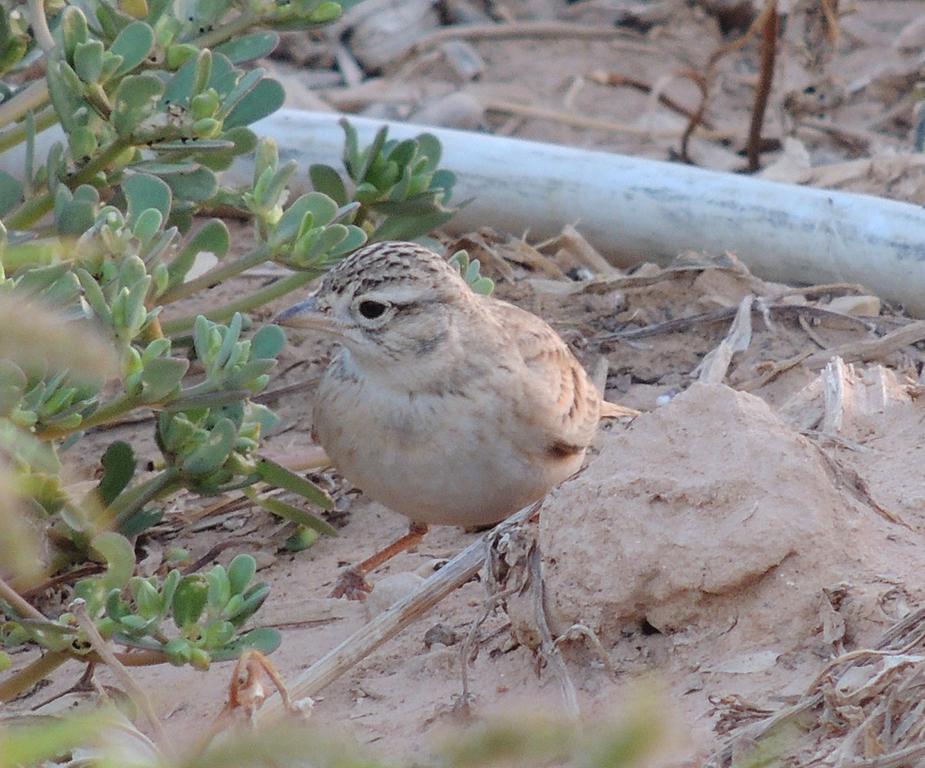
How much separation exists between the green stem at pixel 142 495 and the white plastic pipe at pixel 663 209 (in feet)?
9.94

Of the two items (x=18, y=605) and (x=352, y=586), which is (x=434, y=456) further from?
(x=18, y=605)

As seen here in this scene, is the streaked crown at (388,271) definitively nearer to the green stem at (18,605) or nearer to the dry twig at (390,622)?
the dry twig at (390,622)

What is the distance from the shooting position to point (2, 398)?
135 inches

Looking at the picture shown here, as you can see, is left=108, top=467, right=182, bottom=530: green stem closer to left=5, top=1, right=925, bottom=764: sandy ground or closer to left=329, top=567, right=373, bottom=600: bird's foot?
left=5, top=1, right=925, bottom=764: sandy ground

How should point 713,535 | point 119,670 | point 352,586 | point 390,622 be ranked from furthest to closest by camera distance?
point 352,586 → point 390,622 → point 713,535 → point 119,670

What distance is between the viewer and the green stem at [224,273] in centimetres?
471

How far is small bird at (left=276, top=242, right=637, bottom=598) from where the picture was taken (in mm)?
4934

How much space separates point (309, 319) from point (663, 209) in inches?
94.4

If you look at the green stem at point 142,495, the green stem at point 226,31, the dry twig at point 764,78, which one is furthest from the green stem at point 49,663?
the dry twig at point 764,78

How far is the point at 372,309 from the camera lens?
5.05 meters

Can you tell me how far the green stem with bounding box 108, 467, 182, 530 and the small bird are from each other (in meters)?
0.74

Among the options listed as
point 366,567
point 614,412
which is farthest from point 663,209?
point 366,567

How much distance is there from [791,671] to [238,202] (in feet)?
8.89

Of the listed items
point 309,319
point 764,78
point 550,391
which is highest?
point 309,319
